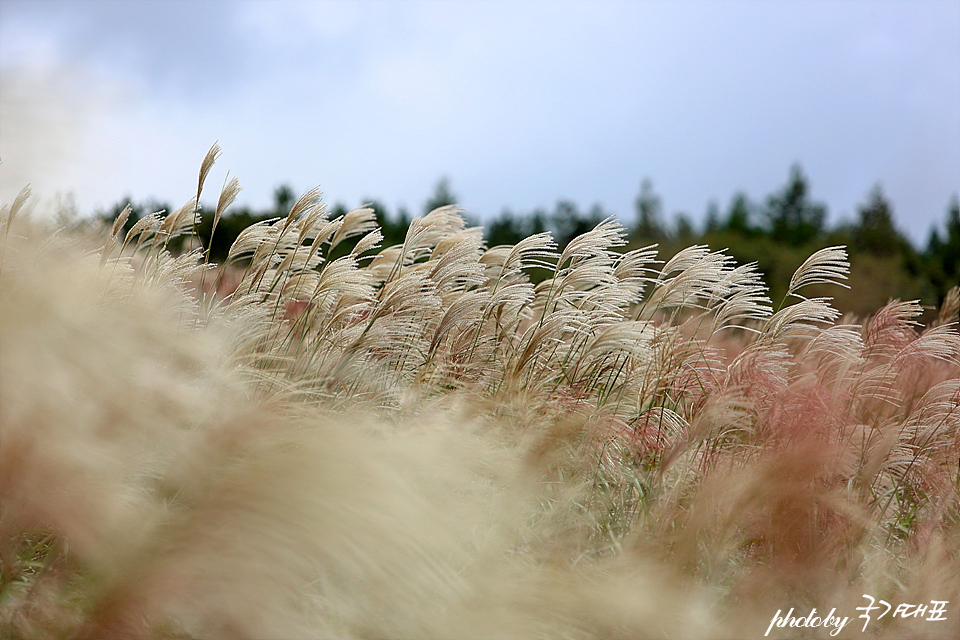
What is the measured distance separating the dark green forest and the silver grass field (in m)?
0.61

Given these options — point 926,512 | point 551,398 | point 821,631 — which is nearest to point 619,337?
point 551,398

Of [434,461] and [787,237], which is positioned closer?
[434,461]

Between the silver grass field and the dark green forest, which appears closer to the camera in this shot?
the silver grass field

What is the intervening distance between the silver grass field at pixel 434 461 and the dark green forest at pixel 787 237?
0.61 meters

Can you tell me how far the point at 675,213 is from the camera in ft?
224

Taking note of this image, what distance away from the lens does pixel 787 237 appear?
4256cm

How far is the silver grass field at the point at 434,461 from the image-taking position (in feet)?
4.03

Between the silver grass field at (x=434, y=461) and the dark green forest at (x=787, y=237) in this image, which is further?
the dark green forest at (x=787, y=237)

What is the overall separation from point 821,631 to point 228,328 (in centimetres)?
216

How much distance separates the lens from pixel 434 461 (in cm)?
149

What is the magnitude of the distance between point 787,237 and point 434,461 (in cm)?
4561

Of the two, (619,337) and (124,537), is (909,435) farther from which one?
(124,537)

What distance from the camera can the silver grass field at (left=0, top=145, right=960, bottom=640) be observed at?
4.03 ft

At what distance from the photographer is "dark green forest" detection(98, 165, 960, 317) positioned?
2405 centimetres
